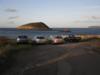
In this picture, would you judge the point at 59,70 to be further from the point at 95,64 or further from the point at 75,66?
the point at 95,64

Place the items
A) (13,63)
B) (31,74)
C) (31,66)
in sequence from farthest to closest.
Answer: (13,63), (31,66), (31,74)

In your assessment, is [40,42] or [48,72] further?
[40,42]

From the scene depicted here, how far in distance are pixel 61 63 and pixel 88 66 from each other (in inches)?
93.0

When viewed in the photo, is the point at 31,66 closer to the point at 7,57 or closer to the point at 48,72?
the point at 48,72

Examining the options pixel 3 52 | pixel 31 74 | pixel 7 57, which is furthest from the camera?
pixel 3 52

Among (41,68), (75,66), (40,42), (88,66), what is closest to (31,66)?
Result: (41,68)

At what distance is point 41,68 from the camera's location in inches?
680

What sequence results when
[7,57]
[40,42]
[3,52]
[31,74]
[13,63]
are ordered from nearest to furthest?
1. [31,74]
2. [13,63]
3. [7,57]
4. [3,52]
5. [40,42]

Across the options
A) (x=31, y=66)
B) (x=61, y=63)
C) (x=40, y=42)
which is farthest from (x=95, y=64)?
(x=40, y=42)

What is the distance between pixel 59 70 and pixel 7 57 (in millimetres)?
6768

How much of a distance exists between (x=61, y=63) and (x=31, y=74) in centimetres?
458

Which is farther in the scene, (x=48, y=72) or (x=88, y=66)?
(x=88, y=66)

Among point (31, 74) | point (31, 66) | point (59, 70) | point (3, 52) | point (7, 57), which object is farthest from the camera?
point (3, 52)

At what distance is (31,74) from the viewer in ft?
50.7
